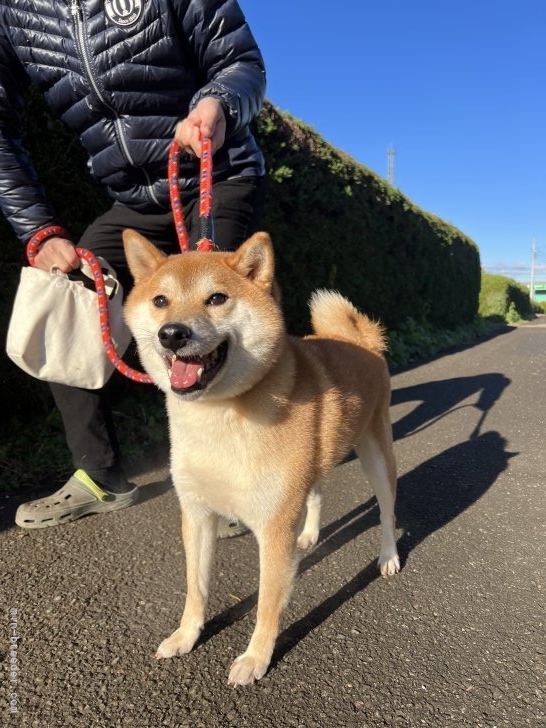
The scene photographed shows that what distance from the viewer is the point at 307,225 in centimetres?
626

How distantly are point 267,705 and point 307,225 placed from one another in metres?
5.61

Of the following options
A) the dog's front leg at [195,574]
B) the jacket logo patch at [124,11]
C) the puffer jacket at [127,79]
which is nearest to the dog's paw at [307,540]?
the dog's front leg at [195,574]

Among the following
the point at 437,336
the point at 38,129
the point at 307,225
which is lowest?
the point at 437,336

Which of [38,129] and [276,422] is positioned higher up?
[38,129]

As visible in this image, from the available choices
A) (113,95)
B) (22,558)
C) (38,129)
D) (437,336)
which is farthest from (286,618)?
(437,336)

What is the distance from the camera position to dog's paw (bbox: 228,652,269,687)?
155 cm

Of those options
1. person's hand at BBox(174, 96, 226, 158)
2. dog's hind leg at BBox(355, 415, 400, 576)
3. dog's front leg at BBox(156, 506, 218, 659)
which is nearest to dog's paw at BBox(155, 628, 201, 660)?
dog's front leg at BBox(156, 506, 218, 659)

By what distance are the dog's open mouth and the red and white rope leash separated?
33 centimetres

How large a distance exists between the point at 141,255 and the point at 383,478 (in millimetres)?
1547

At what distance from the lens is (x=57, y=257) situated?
84.0 inches

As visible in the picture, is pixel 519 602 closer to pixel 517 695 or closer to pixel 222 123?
pixel 517 695

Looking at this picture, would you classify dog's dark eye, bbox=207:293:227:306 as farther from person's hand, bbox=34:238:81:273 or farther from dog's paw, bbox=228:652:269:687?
dog's paw, bbox=228:652:269:687

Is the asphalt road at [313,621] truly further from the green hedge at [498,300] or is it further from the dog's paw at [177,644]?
the green hedge at [498,300]

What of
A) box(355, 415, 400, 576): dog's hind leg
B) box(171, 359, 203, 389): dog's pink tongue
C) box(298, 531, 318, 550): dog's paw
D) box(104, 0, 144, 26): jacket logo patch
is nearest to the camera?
box(171, 359, 203, 389): dog's pink tongue
